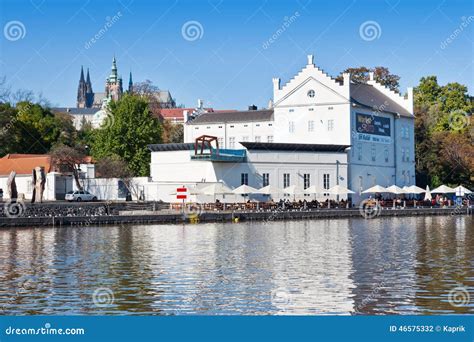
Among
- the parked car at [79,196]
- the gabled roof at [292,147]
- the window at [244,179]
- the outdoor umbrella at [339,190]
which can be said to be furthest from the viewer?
the gabled roof at [292,147]

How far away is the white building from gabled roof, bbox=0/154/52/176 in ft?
61.6

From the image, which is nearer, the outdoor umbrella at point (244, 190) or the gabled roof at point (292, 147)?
the outdoor umbrella at point (244, 190)

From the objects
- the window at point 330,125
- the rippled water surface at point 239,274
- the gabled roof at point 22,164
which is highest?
the window at point 330,125

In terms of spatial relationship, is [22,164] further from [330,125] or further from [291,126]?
[330,125]

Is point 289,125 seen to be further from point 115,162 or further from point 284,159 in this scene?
point 115,162

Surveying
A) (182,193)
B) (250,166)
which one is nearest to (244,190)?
(182,193)

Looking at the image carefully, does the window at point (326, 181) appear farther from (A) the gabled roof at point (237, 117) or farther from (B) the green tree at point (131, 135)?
(B) the green tree at point (131, 135)

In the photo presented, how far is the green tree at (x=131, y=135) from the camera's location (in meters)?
96.1

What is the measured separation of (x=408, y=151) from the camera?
99188 mm

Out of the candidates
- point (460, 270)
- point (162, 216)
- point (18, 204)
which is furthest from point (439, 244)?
point (18, 204)

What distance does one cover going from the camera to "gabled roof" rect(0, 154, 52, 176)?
8362cm

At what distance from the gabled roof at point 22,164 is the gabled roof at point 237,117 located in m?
21.3

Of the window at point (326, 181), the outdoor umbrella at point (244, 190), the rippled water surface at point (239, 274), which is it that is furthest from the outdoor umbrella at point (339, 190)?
the rippled water surface at point (239, 274)

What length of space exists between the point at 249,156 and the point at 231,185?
329 centimetres
